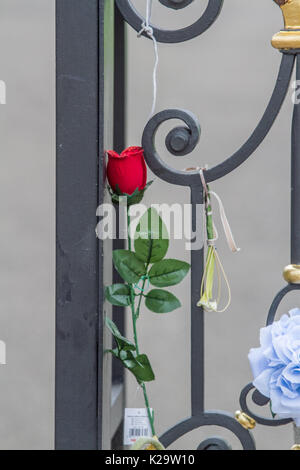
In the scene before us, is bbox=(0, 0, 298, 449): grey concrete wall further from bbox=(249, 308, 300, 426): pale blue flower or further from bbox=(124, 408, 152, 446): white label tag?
bbox=(249, 308, 300, 426): pale blue flower

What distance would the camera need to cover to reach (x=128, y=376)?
4.26 ft

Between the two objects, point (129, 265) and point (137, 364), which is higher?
point (129, 265)

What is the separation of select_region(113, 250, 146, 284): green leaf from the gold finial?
276 millimetres

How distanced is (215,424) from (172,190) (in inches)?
33.2

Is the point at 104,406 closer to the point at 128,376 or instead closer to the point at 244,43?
the point at 128,376

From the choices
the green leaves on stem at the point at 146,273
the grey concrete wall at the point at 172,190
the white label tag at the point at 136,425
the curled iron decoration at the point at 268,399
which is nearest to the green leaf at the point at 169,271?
the green leaves on stem at the point at 146,273

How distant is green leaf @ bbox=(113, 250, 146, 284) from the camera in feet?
2.49

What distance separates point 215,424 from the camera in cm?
76

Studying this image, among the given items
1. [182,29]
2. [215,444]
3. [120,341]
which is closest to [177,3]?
[182,29]

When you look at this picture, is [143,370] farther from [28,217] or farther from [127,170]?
[28,217]

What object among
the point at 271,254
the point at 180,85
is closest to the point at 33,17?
the point at 180,85

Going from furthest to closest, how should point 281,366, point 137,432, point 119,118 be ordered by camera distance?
point 119,118
point 137,432
point 281,366

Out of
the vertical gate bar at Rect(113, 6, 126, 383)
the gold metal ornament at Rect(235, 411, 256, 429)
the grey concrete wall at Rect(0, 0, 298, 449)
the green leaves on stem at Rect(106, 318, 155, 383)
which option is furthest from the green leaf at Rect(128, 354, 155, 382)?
the grey concrete wall at Rect(0, 0, 298, 449)

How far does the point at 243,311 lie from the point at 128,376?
0.37 meters
